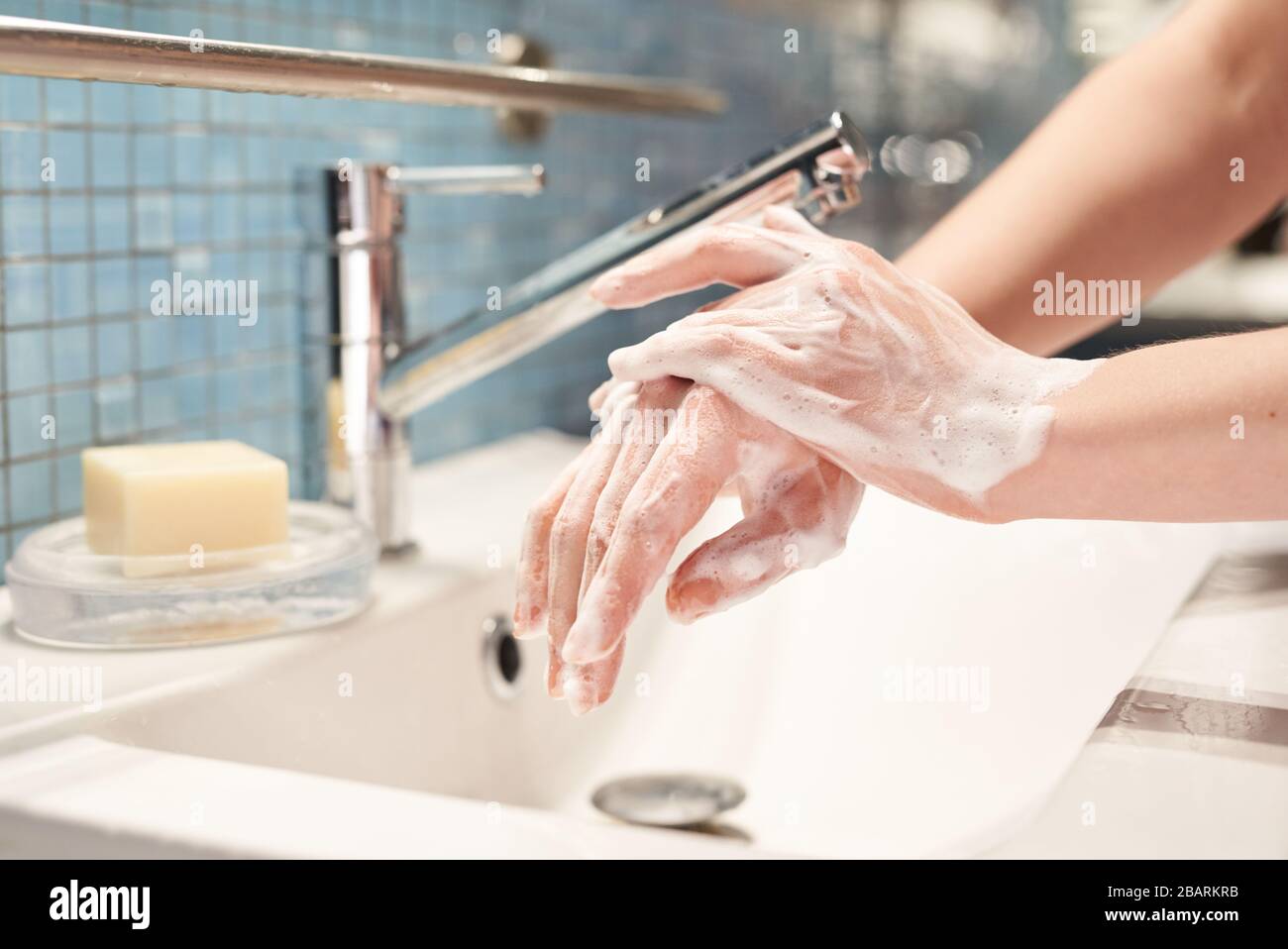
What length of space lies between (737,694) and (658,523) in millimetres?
320

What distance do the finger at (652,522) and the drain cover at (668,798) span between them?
0.24 metres

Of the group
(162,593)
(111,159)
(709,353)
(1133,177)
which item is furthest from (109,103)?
(1133,177)

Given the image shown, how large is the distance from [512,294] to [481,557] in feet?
0.48

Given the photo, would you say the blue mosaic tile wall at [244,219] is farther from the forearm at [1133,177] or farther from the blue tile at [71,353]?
the forearm at [1133,177]

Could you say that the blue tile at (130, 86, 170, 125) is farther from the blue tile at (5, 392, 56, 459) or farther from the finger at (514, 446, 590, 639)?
the finger at (514, 446, 590, 639)

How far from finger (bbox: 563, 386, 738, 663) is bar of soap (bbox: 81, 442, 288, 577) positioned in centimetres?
19

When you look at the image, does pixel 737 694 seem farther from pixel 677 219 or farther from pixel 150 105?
pixel 150 105

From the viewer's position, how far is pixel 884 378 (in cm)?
42

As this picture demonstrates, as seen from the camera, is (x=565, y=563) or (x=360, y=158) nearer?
(x=565, y=563)

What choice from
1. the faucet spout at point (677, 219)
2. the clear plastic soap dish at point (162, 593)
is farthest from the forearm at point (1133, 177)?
the clear plastic soap dish at point (162, 593)
